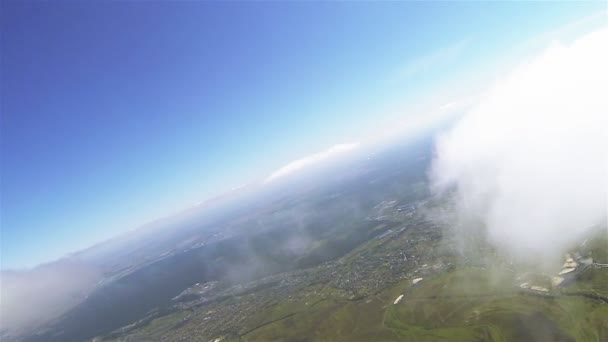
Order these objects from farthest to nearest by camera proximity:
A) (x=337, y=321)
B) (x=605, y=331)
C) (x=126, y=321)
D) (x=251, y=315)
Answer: (x=126, y=321), (x=251, y=315), (x=337, y=321), (x=605, y=331)

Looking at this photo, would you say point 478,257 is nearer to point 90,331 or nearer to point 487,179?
point 487,179

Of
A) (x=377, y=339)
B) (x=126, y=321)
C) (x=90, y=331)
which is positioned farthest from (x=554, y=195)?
(x=90, y=331)

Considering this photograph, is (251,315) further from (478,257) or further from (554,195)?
(554,195)

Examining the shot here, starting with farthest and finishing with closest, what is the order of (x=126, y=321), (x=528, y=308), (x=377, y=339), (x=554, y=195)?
(x=126, y=321)
(x=554, y=195)
(x=377, y=339)
(x=528, y=308)

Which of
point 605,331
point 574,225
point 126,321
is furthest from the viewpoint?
point 126,321

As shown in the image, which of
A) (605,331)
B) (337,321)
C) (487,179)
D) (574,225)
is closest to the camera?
(605,331)

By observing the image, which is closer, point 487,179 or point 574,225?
point 574,225

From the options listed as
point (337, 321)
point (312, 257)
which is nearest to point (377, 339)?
point (337, 321)

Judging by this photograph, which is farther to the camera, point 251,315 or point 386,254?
point 386,254
